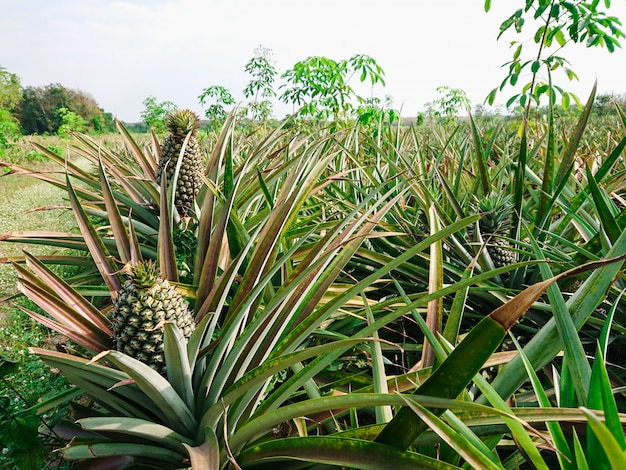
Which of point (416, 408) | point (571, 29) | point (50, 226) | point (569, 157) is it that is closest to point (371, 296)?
point (569, 157)

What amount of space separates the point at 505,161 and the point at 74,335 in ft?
6.19

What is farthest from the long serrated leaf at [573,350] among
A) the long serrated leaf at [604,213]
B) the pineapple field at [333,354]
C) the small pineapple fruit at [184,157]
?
the small pineapple fruit at [184,157]

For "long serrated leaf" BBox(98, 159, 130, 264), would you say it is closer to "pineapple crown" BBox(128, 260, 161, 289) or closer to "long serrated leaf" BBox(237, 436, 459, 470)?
"pineapple crown" BBox(128, 260, 161, 289)

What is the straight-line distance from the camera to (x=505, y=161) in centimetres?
196

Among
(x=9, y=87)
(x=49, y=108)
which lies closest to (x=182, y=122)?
(x=9, y=87)

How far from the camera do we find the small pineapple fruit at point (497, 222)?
1.48 meters

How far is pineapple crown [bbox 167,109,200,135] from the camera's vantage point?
2.05 metres

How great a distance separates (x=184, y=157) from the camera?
2.04 meters

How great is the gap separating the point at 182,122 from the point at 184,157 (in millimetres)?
181

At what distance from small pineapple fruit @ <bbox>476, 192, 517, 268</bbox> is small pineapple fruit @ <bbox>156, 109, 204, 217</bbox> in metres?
1.33

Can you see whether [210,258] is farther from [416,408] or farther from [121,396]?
[416,408]

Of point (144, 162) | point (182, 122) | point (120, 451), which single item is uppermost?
point (182, 122)

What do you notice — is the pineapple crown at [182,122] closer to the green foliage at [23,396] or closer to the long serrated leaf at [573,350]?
the green foliage at [23,396]

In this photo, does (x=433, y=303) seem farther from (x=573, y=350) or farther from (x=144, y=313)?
(x=144, y=313)
